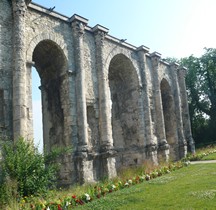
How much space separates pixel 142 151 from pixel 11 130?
28.8ft

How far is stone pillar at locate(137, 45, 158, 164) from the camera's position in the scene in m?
16.5

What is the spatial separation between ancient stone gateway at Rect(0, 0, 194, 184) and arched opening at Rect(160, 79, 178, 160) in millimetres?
137

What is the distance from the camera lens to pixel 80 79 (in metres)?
12.8

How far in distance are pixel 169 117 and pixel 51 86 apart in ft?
37.5

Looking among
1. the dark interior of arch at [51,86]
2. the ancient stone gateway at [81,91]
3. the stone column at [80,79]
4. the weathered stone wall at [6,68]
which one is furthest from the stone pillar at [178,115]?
the weathered stone wall at [6,68]

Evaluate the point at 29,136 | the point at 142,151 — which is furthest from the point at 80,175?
the point at 142,151

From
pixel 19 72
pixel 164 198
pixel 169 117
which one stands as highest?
pixel 19 72

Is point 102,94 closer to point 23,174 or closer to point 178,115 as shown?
point 23,174

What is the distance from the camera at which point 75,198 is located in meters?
7.04

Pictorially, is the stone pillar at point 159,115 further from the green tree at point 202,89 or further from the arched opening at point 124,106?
the green tree at point 202,89

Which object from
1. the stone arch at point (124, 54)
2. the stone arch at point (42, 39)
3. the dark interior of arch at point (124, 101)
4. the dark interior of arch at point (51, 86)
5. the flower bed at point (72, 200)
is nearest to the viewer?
the flower bed at point (72, 200)

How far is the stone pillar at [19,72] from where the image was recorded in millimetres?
9805

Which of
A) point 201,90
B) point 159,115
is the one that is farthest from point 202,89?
point 159,115

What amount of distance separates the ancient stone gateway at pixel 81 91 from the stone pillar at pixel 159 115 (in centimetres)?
7
